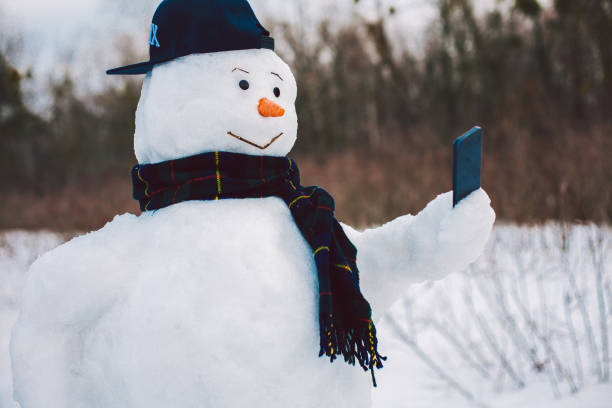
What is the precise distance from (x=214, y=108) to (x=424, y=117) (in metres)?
12.3

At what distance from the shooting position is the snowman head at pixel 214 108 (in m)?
1.16

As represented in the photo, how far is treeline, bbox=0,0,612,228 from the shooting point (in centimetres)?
536

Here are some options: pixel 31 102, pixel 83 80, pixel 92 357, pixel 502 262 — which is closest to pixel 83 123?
pixel 83 80

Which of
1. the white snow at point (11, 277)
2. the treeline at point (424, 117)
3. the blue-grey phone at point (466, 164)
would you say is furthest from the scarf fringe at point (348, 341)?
the white snow at point (11, 277)

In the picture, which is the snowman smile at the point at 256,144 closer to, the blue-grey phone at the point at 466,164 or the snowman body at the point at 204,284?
the snowman body at the point at 204,284

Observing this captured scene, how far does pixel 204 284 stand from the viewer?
3.48 ft

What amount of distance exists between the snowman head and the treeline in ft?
1.76

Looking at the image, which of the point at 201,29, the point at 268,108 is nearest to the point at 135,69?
the point at 201,29

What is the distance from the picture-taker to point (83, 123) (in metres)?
16.8

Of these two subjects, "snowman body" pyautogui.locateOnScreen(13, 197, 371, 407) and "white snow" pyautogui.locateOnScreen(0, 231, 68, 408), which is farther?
"white snow" pyautogui.locateOnScreen(0, 231, 68, 408)

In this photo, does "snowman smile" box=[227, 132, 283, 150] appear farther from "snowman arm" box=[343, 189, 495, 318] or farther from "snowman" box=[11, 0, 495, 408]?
"snowman arm" box=[343, 189, 495, 318]

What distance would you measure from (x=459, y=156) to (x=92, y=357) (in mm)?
1017

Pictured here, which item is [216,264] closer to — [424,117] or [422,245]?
[422,245]

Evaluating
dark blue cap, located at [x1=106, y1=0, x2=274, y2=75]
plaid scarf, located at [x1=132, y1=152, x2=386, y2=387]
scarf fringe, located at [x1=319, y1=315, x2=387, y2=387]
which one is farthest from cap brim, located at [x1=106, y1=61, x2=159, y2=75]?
scarf fringe, located at [x1=319, y1=315, x2=387, y2=387]
